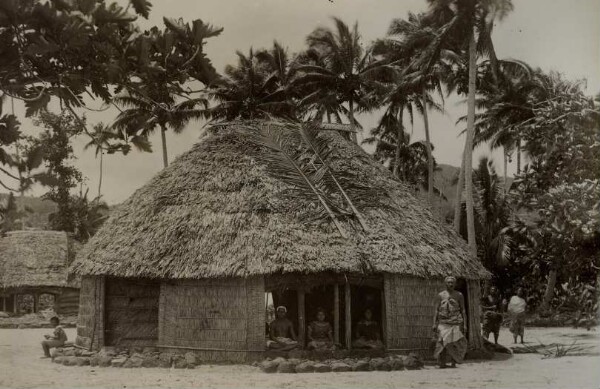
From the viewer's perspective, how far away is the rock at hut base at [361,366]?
1016 cm

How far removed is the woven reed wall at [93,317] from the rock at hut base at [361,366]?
5099 mm

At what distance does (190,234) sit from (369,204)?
3425 millimetres

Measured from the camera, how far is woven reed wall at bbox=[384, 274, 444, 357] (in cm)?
1138

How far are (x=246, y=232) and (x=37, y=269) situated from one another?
57.2 ft

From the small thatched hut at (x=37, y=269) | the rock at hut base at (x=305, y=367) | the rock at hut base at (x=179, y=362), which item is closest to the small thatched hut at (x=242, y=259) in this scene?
the rock at hut base at (x=179, y=362)

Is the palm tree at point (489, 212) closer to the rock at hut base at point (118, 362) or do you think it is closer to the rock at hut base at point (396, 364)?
the rock at hut base at point (396, 364)

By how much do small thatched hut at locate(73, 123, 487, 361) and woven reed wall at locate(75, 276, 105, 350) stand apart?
3cm

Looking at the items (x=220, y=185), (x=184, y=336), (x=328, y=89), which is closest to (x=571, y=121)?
(x=220, y=185)

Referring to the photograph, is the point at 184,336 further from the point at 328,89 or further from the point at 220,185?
the point at 328,89

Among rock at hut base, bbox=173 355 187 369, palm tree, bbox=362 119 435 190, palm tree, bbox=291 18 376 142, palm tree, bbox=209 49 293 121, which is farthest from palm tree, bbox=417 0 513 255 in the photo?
palm tree, bbox=362 119 435 190

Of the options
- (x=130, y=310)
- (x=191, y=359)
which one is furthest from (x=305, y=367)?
(x=130, y=310)

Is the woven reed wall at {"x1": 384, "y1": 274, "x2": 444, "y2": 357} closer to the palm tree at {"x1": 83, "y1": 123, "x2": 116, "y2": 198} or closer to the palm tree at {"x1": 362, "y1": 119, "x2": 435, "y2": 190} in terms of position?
the palm tree at {"x1": 83, "y1": 123, "x2": 116, "y2": 198}

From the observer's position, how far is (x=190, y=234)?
1159 cm

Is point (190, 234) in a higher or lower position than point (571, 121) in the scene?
lower
